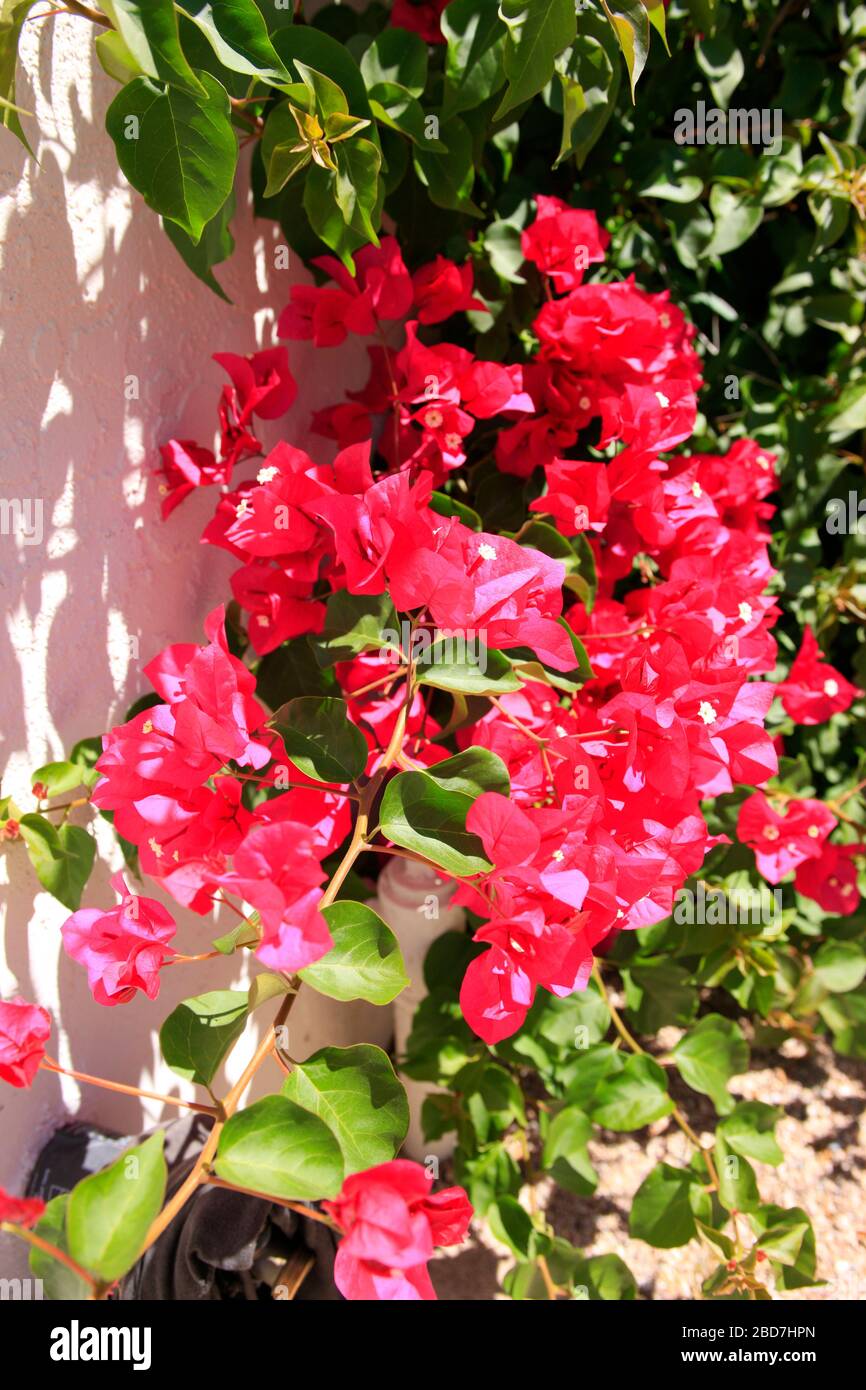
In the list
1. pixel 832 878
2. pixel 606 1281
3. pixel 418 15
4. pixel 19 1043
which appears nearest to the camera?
pixel 19 1043

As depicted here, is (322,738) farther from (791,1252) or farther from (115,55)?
(791,1252)

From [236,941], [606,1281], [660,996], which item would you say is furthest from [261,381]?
[606,1281]

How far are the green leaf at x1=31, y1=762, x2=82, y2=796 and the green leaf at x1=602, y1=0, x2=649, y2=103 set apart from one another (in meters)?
0.59

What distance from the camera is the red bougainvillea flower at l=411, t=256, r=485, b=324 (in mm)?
827

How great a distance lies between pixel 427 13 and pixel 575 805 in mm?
704

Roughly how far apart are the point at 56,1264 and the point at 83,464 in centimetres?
52

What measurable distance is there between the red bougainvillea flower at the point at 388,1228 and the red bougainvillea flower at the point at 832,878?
820mm

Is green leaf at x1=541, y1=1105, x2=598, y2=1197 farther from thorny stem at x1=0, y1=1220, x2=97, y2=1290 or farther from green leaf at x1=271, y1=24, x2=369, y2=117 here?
green leaf at x1=271, y1=24, x2=369, y2=117

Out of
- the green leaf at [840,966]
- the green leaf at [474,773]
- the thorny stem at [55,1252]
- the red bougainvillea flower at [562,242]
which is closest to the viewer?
the thorny stem at [55,1252]

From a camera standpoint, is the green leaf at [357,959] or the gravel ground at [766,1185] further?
the gravel ground at [766,1185]

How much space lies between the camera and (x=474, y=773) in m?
0.61

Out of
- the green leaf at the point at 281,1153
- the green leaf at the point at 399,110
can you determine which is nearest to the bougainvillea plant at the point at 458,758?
the green leaf at the point at 281,1153

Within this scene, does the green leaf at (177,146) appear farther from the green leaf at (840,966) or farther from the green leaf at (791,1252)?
the green leaf at (840,966)

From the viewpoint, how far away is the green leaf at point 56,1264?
44 cm
